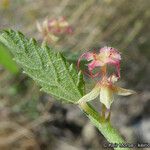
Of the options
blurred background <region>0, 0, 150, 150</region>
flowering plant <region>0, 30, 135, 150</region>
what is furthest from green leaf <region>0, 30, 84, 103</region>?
blurred background <region>0, 0, 150, 150</region>

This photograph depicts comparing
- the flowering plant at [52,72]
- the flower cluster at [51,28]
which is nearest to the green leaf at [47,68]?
the flowering plant at [52,72]

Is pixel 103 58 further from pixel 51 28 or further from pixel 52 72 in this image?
pixel 51 28

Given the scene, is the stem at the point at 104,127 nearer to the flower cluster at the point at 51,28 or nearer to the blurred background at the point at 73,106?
the flower cluster at the point at 51,28

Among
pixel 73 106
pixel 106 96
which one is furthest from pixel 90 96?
pixel 73 106

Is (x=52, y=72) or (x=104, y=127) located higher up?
(x=52, y=72)

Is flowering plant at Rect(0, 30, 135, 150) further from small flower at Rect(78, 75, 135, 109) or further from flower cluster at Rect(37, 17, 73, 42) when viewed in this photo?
flower cluster at Rect(37, 17, 73, 42)

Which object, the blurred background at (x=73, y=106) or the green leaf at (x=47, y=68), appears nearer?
the green leaf at (x=47, y=68)
